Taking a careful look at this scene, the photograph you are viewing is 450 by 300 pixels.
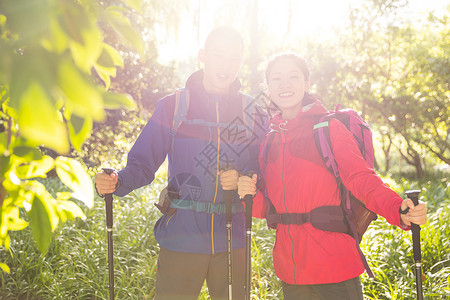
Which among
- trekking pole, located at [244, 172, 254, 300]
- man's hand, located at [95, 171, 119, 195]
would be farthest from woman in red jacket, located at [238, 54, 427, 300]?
man's hand, located at [95, 171, 119, 195]

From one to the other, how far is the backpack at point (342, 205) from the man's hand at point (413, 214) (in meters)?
0.36

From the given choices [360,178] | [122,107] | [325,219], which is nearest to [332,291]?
[325,219]

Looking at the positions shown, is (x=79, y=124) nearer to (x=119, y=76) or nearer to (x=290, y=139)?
(x=290, y=139)

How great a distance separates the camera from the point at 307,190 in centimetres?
221

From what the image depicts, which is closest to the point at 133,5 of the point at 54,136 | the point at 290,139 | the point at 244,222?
the point at 54,136

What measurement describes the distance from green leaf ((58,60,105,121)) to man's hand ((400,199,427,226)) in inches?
66.6

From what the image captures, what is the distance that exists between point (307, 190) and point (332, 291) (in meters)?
0.59

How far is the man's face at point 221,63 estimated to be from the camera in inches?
103

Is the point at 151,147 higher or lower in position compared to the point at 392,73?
lower

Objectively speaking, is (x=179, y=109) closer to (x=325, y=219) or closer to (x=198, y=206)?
(x=198, y=206)

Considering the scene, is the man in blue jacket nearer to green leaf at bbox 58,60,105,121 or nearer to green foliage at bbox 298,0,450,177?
green leaf at bbox 58,60,105,121

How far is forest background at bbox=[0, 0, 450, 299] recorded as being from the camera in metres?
0.55

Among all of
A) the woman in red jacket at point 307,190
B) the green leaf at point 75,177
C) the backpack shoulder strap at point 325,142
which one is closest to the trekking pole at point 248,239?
the woman in red jacket at point 307,190

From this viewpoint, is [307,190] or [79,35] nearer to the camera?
[79,35]
